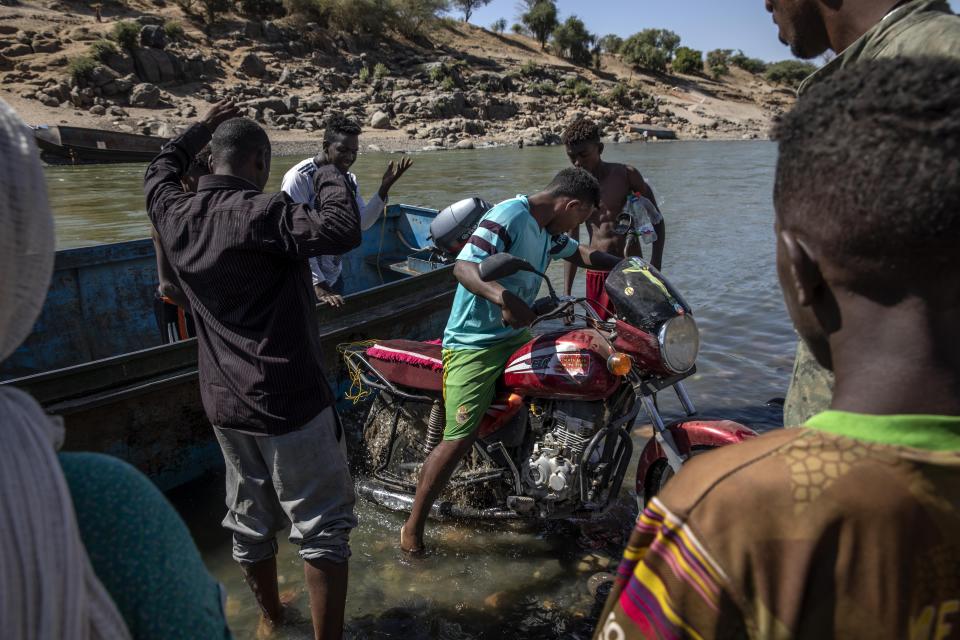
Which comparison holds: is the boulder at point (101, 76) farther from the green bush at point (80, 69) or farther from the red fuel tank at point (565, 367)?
the red fuel tank at point (565, 367)

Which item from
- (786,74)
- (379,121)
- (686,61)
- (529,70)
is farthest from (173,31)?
(786,74)

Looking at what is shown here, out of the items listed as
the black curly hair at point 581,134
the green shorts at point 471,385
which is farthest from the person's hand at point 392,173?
the green shorts at point 471,385

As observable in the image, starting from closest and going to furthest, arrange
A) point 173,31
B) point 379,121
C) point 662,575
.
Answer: point 662,575
point 379,121
point 173,31

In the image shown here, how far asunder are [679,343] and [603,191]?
2915 mm

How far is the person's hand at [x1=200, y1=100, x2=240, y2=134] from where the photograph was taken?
9.98ft

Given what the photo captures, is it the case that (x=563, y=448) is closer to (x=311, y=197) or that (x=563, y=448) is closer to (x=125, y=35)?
(x=311, y=197)

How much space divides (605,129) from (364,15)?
744 inches

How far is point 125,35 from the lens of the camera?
31.8 meters

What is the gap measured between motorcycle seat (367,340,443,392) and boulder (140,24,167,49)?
3511 centimetres

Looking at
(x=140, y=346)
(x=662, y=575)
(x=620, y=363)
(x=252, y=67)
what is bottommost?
(x=140, y=346)

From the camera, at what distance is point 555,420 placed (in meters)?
3.46

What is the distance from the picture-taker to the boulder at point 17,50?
29453 mm

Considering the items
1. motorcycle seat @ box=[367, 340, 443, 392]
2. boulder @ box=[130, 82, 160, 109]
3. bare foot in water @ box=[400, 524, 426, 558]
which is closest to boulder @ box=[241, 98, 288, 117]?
boulder @ box=[130, 82, 160, 109]

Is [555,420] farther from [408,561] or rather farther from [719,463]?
[719,463]
